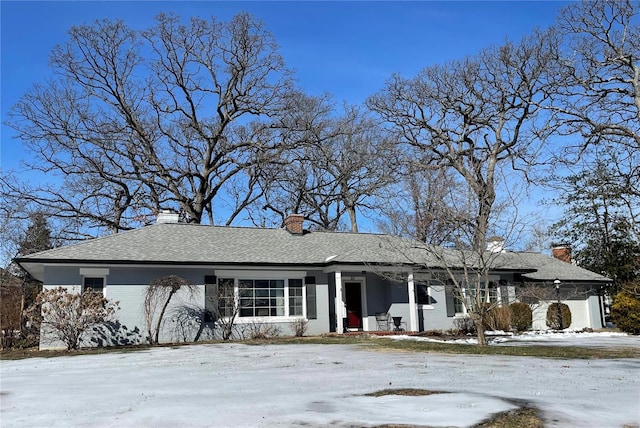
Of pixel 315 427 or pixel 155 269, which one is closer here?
pixel 315 427

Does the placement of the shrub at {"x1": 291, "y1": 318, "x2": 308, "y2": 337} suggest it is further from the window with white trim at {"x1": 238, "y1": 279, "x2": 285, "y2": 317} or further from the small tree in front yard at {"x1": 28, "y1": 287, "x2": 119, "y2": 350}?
the small tree in front yard at {"x1": 28, "y1": 287, "x2": 119, "y2": 350}

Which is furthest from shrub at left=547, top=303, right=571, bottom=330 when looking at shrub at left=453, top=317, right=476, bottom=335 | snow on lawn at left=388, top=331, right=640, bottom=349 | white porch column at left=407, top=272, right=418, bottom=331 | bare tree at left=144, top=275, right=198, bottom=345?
bare tree at left=144, top=275, right=198, bottom=345

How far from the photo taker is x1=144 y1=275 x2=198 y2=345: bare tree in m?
16.6

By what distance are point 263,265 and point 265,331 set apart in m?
2.34

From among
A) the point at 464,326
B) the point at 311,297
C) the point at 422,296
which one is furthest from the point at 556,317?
the point at 311,297

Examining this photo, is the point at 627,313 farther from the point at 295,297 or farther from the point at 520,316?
the point at 295,297

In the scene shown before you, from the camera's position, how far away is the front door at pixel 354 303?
826 inches

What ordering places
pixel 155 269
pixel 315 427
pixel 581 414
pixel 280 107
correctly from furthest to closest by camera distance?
1. pixel 280 107
2. pixel 155 269
3. pixel 581 414
4. pixel 315 427

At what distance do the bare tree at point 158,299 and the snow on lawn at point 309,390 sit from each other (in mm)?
4799

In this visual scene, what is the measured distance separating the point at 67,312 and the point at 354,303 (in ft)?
34.7

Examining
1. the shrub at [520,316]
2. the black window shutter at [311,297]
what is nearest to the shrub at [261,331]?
the black window shutter at [311,297]

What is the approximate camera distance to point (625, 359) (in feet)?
36.2

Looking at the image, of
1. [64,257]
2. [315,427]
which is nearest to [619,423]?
[315,427]

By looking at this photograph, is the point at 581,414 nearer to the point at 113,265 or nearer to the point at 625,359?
the point at 625,359
